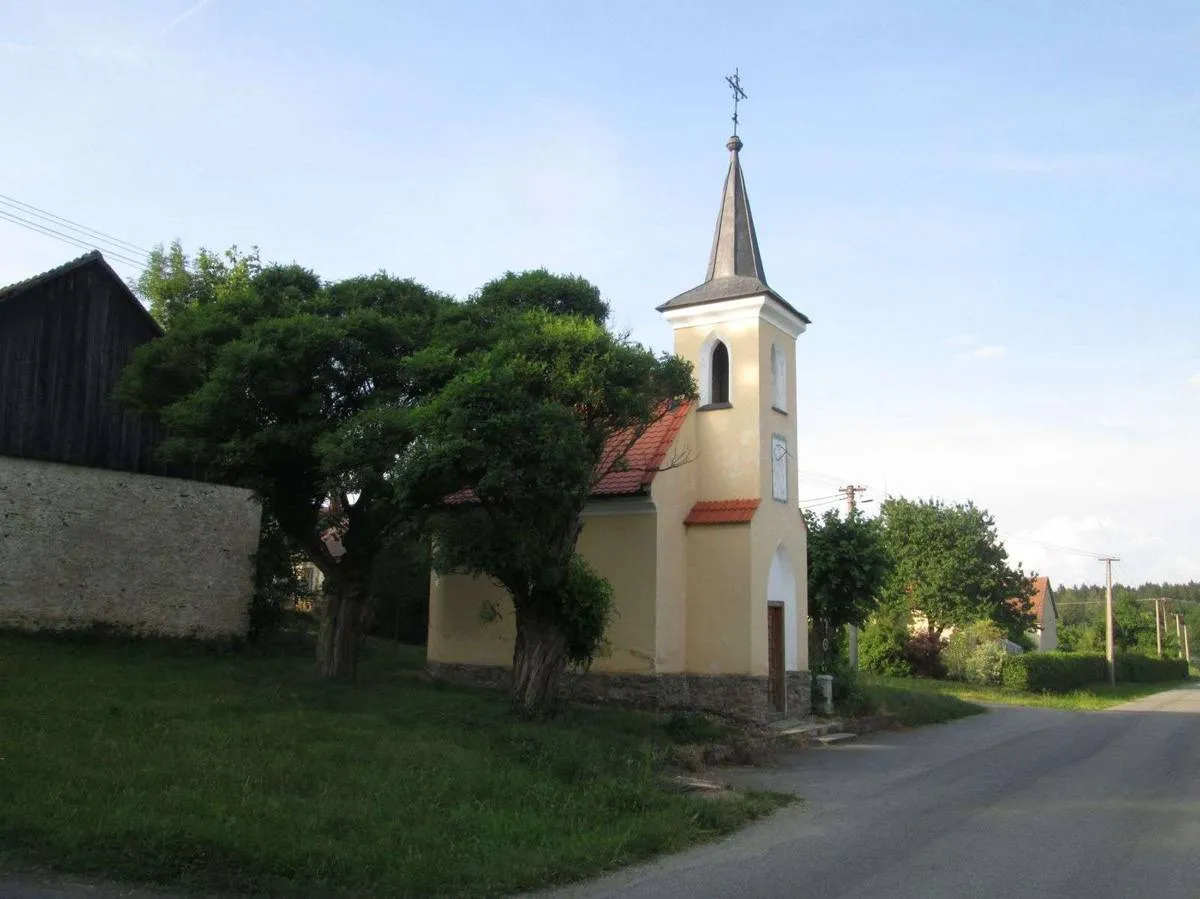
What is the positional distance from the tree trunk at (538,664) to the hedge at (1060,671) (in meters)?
29.3

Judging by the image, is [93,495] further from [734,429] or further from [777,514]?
[777,514]

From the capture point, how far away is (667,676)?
63.2 feet

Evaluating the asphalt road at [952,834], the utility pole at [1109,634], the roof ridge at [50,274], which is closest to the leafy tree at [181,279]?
the roof ridge at [50,274]

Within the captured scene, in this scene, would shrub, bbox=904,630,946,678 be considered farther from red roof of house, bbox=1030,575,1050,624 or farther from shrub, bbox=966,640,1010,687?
red roof of house, bbox=1030,575,1050,624

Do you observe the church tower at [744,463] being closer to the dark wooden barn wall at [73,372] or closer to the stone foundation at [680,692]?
the stone foundation at [680,692]

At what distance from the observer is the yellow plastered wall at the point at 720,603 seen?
19422 mm

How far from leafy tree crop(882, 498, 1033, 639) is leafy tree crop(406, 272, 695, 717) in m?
32.1

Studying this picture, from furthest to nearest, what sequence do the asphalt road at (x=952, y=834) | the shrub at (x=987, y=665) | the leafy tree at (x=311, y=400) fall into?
the shrub at (x=987, y=665) < the leafy tree at (x=311, y=400) < the asphalt road at (x=952, y=834)

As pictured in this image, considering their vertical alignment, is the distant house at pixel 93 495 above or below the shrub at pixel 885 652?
above

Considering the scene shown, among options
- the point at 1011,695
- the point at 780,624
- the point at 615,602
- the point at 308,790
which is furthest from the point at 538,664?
the point at 1011,695

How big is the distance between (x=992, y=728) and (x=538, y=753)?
15331 mm

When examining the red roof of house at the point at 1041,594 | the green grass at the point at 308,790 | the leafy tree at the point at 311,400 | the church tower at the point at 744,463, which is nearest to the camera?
the green grass at the point at 308,790

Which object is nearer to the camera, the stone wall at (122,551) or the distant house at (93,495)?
the stone wall at (122,551)

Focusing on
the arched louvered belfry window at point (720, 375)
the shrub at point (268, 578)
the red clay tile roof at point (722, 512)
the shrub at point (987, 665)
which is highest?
the arched louvered belfry window at point (720, 375)
